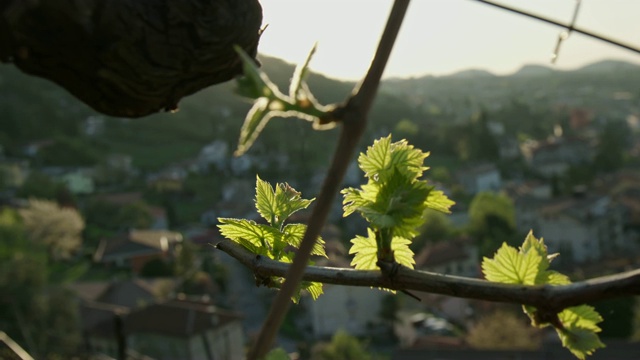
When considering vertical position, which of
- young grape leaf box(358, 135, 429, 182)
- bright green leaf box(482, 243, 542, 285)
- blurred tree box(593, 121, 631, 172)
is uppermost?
blurred tree box(593, 121, 631, 172)

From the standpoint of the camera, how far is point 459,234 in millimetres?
17328

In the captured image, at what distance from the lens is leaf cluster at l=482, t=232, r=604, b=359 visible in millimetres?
286

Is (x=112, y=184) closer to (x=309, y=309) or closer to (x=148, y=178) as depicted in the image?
(x=148, y=178)

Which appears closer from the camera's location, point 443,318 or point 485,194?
point 443,318

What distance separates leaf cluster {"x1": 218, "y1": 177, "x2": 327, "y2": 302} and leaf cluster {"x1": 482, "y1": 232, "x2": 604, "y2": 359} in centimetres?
9

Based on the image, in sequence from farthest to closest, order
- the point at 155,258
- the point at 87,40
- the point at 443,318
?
the point at 155,258
the point at 443,318
the point at 87,40

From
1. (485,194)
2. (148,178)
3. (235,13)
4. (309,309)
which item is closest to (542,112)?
(485,194)

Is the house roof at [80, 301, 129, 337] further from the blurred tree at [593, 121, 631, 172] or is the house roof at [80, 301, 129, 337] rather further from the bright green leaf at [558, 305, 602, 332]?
the blurred tree at [593, 121, 631, 172]

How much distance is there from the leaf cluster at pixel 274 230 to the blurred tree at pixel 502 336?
10.7 m

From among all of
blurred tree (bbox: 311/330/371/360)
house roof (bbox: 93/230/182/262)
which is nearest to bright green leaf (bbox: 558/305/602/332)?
blurred tree (bbox: 311/330/371/360)

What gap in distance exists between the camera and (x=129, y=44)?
0.34m

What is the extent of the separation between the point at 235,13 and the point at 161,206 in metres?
21.1

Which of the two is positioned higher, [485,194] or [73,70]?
[485,194]

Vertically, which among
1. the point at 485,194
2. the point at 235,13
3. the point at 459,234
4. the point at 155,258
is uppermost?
the point at 485,194
